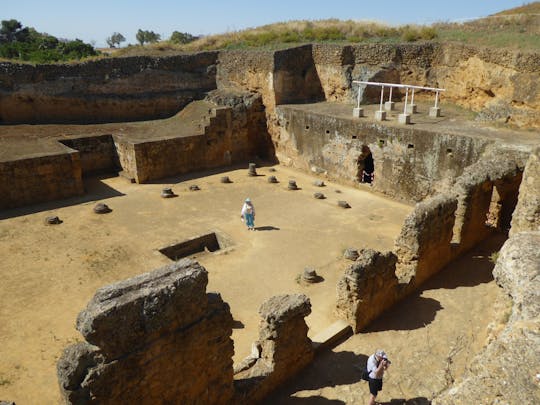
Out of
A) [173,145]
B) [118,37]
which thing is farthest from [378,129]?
[118,37]

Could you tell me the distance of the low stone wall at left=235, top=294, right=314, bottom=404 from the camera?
622 cm

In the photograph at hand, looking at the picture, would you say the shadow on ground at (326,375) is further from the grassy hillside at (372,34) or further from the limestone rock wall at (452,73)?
the grassy hillside at (372,34)

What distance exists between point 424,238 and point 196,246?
5897 mm

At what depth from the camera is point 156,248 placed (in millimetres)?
10953

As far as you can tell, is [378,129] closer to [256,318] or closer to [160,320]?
[256,318]

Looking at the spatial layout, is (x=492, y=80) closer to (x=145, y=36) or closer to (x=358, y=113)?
(x=358, y=113)

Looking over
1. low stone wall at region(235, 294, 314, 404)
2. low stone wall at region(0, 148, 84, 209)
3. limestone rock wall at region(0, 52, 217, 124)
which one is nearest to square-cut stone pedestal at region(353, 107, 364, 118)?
limestone rock wall at region(0, 52, 217, 124)

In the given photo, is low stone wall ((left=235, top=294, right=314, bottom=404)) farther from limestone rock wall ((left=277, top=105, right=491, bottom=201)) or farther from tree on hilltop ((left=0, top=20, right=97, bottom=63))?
tree on hilltop ((left=0, top=20, right=97, bottom=63))

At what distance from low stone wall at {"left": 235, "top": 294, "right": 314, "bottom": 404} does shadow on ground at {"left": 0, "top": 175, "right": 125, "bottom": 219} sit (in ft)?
31.8

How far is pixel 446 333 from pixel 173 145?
12014mm

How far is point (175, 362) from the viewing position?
4.98 meters

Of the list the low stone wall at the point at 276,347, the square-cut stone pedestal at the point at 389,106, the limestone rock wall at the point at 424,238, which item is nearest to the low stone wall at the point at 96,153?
the square-cut stone pedestal at the point at 389,106

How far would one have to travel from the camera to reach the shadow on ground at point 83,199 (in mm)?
13062

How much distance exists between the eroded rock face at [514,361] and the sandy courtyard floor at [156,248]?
4.22m
